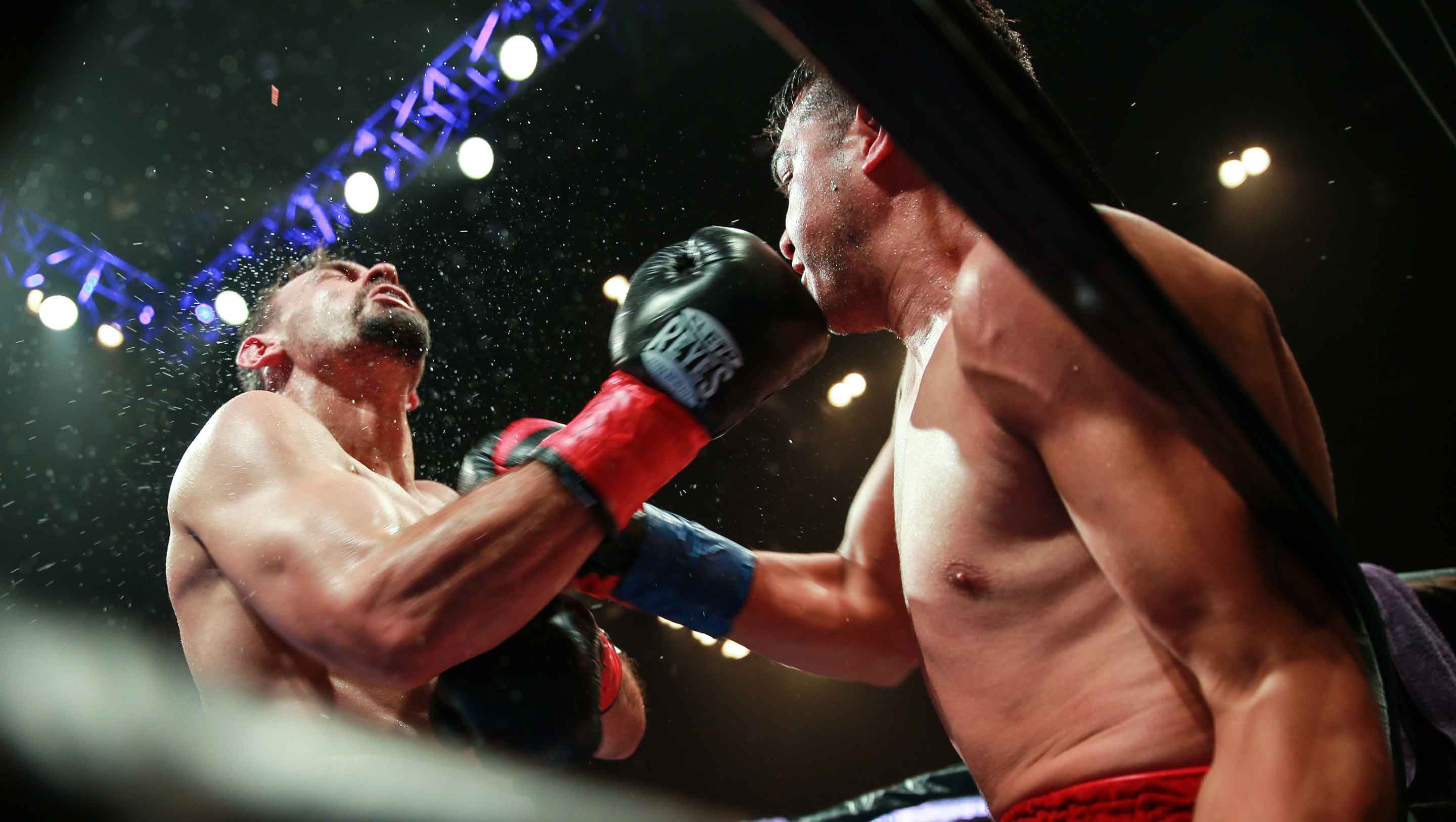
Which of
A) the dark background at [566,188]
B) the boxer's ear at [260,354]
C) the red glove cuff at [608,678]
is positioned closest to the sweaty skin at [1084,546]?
the red glove cuff at [608,678]

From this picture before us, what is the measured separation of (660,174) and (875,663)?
6.52 feet

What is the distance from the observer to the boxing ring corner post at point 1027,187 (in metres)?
0.45

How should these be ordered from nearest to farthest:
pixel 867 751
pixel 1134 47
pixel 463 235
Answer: pixel 1134 47 → pixel 463 235 → pixel 867 751

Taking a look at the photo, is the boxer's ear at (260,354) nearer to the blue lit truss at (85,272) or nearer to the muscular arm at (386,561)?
the muscular arm at (386,561)

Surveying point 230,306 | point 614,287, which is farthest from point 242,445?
Answer: point 614,287

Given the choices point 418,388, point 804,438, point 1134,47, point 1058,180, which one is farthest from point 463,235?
point 1058,180

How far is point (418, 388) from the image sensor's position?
3.70m

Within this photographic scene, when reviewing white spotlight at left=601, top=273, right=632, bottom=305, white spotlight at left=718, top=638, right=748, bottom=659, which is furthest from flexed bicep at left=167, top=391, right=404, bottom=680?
white spotlight at left=718, top=638, right=748, bottom=659

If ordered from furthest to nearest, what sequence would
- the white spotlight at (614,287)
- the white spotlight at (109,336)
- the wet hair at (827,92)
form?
1. the white spotlight at (614,287)
2. the white spotlight at (109,336)
3. the wet hair at (827,92)

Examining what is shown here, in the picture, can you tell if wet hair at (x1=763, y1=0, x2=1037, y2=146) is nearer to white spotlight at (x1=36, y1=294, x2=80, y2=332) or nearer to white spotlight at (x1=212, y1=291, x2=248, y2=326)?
white spotlight at (x1=212, y1=291, x2=248, y2=326)

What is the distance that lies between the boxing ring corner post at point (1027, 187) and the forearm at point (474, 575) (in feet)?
2.89

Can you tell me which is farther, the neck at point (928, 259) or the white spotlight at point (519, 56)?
the white spotlight at point (519, 56)

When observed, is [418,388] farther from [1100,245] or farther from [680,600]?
[1100,245]

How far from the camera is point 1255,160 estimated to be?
A: 8.48 ft
